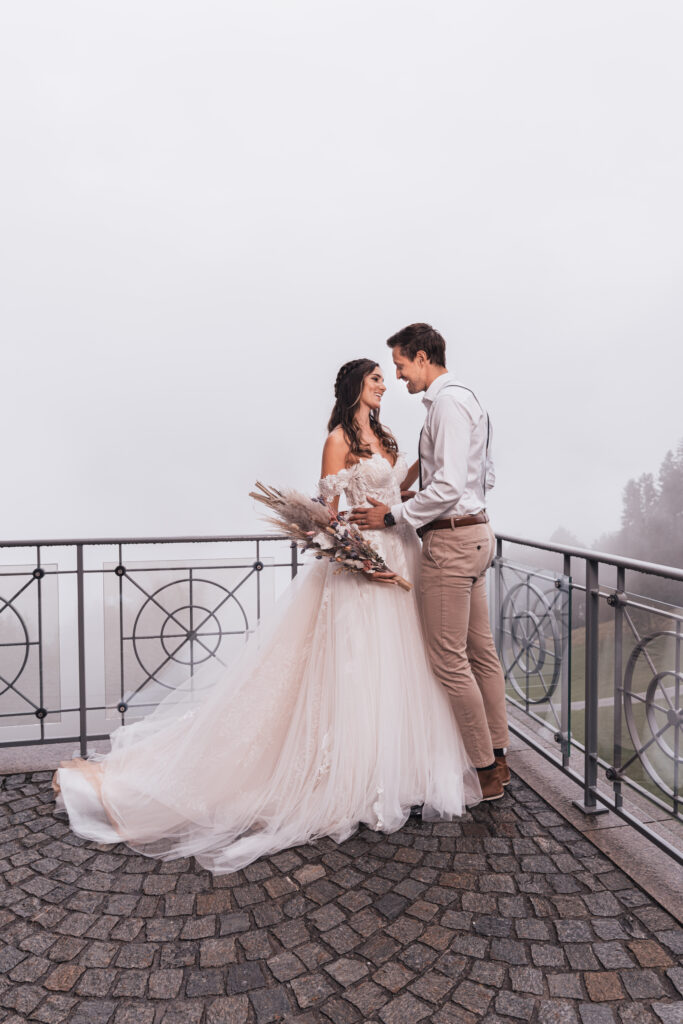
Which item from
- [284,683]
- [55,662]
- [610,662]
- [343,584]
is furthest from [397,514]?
[55,662]

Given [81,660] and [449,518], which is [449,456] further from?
[81,660]

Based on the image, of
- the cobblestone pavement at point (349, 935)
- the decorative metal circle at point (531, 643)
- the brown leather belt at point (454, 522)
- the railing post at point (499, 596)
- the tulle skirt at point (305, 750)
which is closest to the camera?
the cobblestone pavement at point (349, 935)

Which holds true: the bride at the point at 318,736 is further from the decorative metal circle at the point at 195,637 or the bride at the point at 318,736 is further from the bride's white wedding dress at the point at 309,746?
the decorative metal circle at the point at 195,637

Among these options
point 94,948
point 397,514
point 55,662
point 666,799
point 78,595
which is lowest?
point 94,948

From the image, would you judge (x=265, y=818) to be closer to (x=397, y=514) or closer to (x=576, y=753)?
(x=397, y=514)

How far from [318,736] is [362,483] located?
1.07 metres

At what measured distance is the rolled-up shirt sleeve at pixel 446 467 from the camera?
261cm

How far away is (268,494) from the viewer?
112 inches

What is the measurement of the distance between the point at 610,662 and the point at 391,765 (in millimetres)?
1018

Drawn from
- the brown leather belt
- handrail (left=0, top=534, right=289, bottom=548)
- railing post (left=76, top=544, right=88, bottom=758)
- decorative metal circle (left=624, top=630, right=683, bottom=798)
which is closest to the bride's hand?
the brown leather belt

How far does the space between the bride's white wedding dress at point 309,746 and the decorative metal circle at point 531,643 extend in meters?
0.75

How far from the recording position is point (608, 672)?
2.79 meters

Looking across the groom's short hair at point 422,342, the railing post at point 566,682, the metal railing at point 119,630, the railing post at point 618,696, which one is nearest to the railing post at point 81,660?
the metal railing at point 119,630

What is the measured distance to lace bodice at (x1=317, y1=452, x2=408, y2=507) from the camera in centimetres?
284
